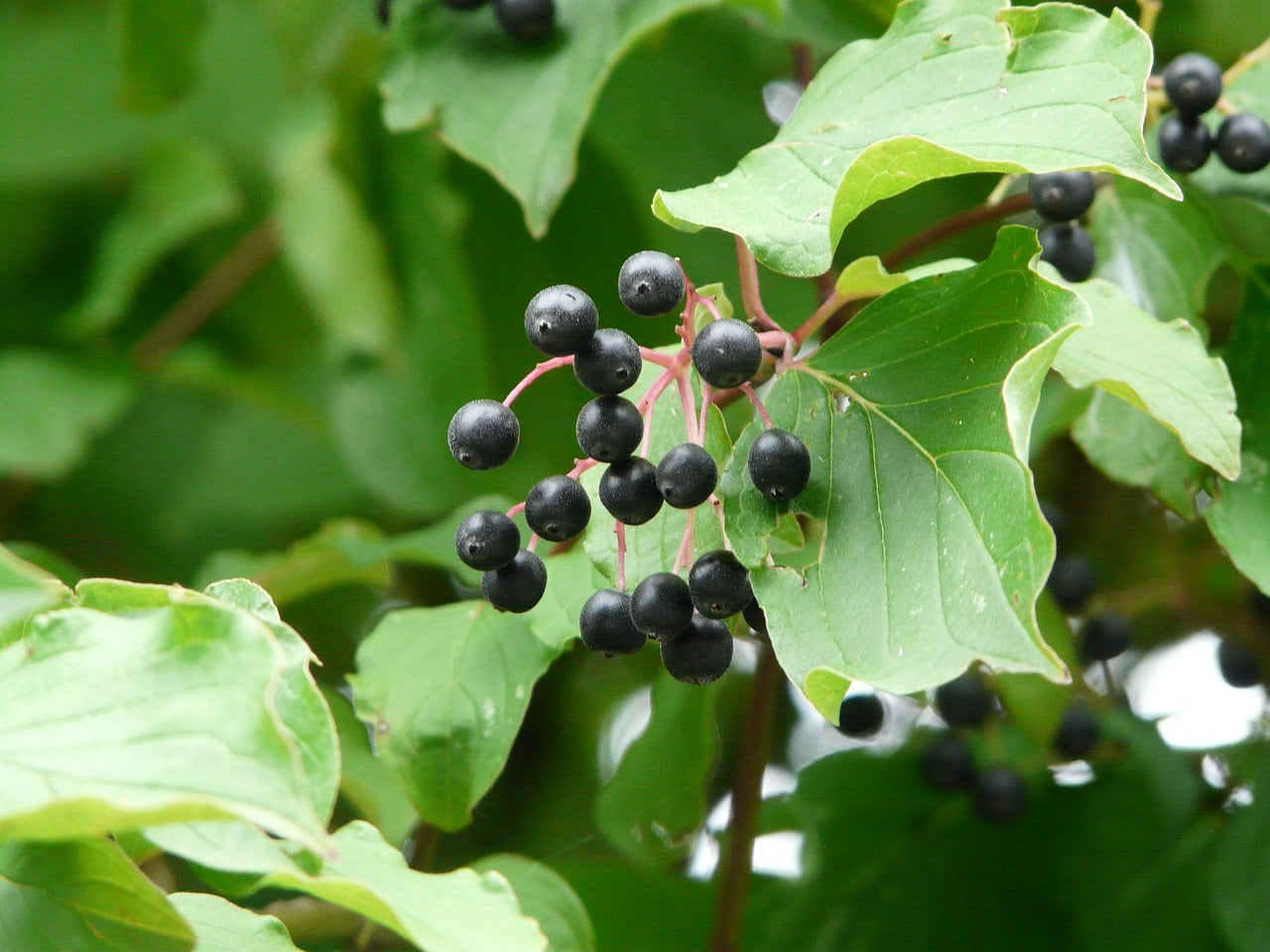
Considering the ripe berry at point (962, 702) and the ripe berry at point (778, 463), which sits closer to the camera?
the ripe berry at point (778, 463)

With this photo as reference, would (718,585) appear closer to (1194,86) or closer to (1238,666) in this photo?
(1194,86)

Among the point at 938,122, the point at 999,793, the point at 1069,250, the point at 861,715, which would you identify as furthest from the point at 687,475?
the point at 999,793

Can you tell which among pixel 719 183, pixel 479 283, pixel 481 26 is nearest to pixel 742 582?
pixel 719 183

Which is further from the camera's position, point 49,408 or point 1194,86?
point 49,408

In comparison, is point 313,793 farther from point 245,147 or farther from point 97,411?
point 245,147

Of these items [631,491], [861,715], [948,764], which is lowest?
[948,764]

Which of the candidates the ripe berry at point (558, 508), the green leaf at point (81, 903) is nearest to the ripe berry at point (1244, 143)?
the ripe berry at point (558, 508)

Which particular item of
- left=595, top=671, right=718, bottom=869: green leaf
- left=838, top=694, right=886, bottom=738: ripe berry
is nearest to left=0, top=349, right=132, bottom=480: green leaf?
left=595, top=671, right=718, bottom=869: green leaf

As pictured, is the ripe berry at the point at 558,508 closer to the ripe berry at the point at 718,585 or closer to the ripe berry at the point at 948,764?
the ripe berry at the point at 718,585
